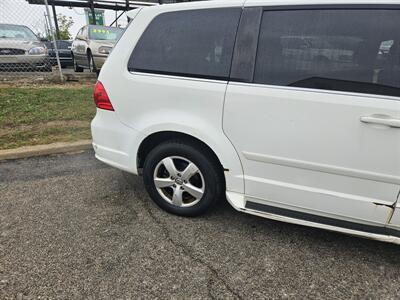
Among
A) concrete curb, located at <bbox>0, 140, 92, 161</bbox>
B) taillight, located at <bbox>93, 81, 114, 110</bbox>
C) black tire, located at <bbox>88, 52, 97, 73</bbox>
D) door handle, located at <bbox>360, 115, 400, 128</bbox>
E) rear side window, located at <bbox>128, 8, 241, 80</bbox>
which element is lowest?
concrete curb, located at <bbox>0, 140, 92, 161</bbox>

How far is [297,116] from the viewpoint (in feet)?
6.63

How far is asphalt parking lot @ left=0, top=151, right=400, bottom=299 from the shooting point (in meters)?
1.94

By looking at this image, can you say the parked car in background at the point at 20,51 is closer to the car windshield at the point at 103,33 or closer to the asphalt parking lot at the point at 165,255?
the car windshield at the point at 103,33

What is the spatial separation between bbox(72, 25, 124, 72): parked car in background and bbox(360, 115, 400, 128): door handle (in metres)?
7.90

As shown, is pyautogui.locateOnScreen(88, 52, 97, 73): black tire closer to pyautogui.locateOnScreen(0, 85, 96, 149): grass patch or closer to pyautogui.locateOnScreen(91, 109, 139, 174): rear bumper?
pyautogui.locateOnScreen(0, 85, 96, 149): grass patch

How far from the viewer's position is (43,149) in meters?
3.92

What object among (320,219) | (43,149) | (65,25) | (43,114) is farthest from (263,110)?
(65,25)

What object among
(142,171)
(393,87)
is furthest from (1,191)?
(393,87)

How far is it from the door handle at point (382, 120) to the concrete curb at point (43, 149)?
3.35m

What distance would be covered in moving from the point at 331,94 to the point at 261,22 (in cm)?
69

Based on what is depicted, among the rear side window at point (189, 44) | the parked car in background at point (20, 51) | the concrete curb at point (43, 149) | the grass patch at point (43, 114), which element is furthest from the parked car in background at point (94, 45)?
the rear side window at point (189, 44)

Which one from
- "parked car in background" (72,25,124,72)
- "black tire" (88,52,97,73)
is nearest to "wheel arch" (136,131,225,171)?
"parked car in background" (72,25,124,72)

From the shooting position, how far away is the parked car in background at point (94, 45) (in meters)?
8.77

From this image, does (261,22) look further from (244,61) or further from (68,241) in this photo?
(68,241)
